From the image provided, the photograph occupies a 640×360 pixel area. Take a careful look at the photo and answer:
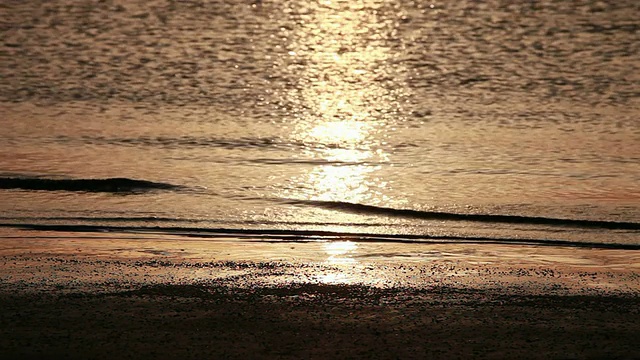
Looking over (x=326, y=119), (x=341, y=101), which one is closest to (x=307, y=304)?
(x=326, y=119)

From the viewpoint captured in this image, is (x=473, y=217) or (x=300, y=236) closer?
(x=300, y=236)

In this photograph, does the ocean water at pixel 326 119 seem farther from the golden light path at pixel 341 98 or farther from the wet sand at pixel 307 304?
the wet sand at pixel 307 304

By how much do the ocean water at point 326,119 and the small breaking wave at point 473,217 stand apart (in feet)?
0.09

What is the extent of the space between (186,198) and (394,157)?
2.29 metres

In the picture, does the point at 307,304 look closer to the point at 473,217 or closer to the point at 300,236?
the point at 300,236

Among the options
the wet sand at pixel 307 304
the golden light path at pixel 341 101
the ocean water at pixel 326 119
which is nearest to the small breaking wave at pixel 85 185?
the ocean water at pixel 326 119

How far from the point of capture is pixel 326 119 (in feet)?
37.9

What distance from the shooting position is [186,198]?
8.73 m

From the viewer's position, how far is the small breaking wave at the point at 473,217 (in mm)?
8008

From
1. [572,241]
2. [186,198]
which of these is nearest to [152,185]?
[186,198]

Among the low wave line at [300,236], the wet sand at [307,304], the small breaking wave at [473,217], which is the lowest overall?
the small breaking wave at [473,217]

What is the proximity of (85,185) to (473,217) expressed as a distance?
3.26m

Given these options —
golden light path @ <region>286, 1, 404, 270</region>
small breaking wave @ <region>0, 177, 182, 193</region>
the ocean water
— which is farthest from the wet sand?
small breaking wave @ <region>0, 177, 182, 193</region>

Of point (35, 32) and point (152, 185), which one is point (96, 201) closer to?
point (152, 185)
